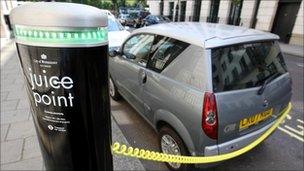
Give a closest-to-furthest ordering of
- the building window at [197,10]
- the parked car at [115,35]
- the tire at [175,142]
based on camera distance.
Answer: the tire at [175,142] < the parked car at [115,35] < the building window at [197,10]

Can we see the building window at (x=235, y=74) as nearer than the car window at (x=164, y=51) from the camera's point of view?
Yes

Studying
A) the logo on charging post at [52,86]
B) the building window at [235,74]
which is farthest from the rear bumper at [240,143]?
the logo on charging post at [52,86]

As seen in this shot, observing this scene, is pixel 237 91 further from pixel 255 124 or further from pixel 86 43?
pixel 86 43

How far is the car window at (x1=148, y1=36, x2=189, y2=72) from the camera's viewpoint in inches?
103

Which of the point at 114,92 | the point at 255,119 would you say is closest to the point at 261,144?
the point at 255,119

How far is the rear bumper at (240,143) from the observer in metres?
2.30

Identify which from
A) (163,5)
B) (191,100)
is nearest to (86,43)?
(191,100)

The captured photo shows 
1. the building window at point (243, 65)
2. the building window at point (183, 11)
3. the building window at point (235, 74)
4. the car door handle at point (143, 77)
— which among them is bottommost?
the building window at point (183, 11)

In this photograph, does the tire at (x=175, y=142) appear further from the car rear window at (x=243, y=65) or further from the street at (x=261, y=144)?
the car rear window at (x=243, y=65)

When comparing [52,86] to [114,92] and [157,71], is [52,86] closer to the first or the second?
[157,71]

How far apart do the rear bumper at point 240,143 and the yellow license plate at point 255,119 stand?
135mm

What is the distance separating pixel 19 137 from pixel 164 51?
95.1 inches

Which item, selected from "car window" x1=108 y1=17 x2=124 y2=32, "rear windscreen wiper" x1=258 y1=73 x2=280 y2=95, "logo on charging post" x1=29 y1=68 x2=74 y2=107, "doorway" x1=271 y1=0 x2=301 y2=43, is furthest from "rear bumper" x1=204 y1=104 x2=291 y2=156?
"doorway" x1=271 y1=0 x2=301 y2=43

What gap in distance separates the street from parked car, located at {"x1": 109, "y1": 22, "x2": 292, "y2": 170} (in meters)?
0.53
